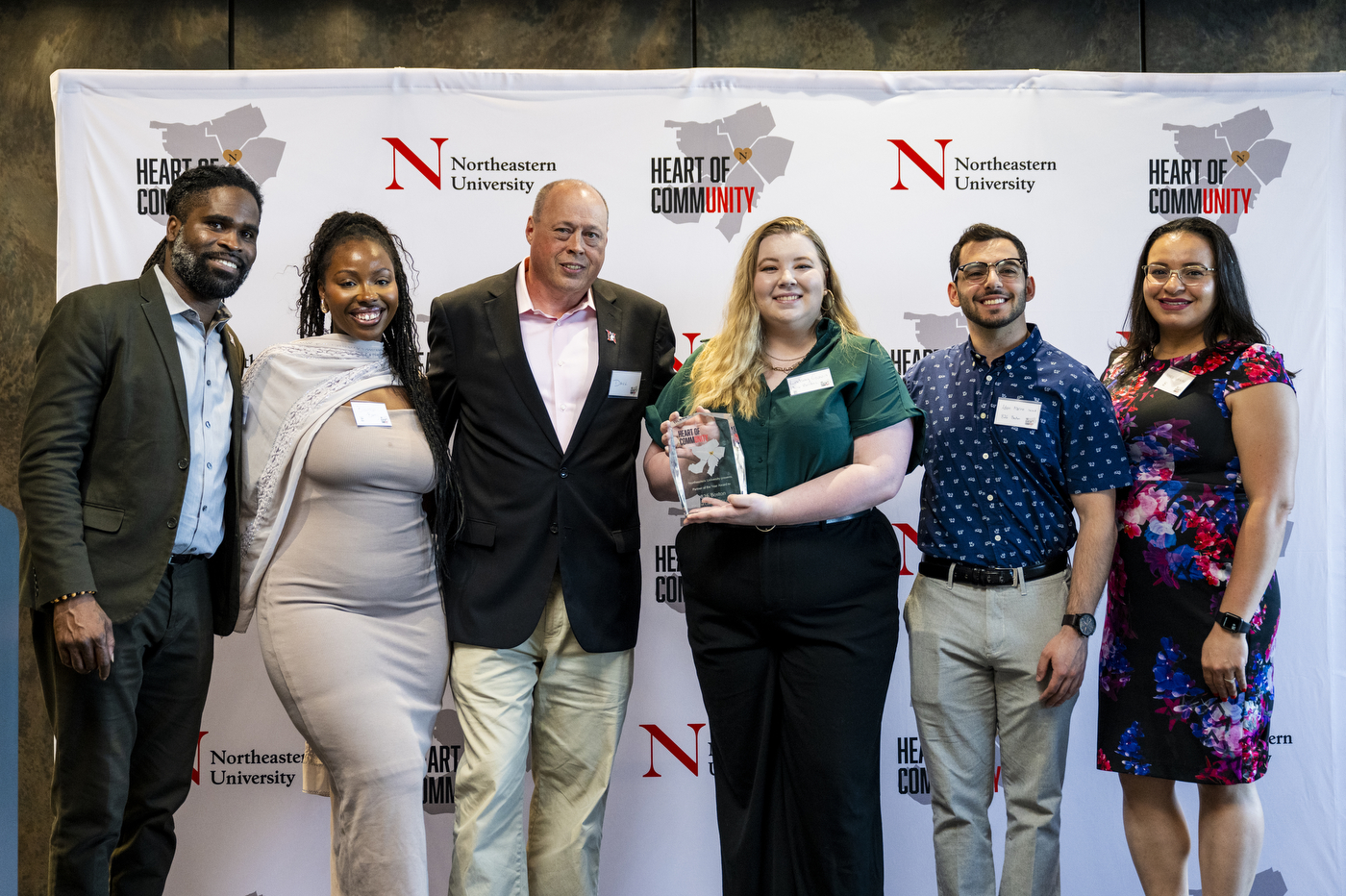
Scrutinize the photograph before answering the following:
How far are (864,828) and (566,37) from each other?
2.84 m

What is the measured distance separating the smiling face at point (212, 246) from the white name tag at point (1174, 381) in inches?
96.1

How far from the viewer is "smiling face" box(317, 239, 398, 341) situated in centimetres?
243

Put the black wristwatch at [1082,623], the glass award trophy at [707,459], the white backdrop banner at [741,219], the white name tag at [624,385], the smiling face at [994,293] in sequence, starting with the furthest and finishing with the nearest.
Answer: the white backdrop banner at [741,219]
the white name tag at [624,385]
the smiling face at [994,293]
the black wristwatch at [1082,623]
the glass award trophy at [707,459]

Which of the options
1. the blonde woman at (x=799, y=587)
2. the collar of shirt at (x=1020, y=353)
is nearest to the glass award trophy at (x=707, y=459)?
the blonde woman at (x=799, y=587)

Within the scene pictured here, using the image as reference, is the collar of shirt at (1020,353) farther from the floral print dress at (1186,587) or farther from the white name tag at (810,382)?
the white name tag at (810,382)

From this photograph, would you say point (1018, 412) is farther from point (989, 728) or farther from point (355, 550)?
point (355, 550)

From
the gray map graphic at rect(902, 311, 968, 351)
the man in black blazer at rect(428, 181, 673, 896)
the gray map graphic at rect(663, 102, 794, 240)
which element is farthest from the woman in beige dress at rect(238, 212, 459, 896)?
the gray map graphic at rect(902, 311, 968, 351)

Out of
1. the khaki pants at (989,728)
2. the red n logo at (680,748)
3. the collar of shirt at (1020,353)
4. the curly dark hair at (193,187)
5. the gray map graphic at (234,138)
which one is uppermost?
the gray map graphic at (234,138)

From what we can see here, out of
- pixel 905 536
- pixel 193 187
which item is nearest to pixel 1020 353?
pixel 905 536

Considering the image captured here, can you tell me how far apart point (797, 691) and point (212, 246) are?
187 centimetres

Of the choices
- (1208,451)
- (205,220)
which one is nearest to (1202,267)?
(1208,451)

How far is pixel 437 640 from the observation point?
243cm

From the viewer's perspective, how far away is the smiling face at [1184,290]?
248 centimetres

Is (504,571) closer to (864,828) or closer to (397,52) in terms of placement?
(864,828)
